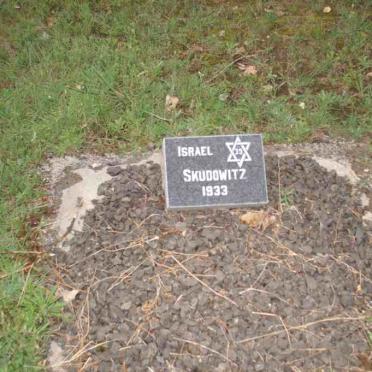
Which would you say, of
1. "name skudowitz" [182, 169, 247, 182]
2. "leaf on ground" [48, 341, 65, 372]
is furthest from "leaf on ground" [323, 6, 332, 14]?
"leaf on ground" [48, 341, 65, 372]

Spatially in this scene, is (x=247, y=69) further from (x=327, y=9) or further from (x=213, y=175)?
(x=213, y=175)

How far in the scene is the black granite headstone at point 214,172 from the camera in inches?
100

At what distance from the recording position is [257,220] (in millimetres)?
2580

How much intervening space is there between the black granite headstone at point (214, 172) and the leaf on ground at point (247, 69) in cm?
120

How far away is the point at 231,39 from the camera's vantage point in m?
3.90

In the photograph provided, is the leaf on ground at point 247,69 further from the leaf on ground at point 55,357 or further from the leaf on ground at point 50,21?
the leaf on ground at point 55,357

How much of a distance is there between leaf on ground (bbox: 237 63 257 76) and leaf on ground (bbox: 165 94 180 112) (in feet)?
2.00

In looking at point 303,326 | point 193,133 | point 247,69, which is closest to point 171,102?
point 193,133

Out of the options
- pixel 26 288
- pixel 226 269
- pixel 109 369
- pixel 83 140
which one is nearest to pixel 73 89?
pixel 83 140

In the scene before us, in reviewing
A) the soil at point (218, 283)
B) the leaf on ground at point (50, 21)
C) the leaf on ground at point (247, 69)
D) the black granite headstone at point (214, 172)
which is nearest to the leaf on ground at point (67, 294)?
the soil at point (218, 283)

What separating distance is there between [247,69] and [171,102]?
27.5 inches

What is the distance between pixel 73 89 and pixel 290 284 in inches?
79.6

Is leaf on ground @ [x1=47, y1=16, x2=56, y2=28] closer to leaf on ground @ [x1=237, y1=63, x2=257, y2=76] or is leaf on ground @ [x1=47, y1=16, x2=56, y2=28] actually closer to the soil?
leaf on ground @ [x1=237, y1=63, x2=257, y2=76]

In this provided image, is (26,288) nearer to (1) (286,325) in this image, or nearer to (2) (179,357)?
(2) (179,357)
